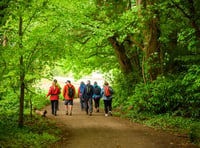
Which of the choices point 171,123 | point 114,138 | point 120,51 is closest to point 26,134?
point 114,138

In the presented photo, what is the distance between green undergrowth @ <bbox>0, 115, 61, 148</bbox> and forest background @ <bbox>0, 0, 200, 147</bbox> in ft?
1.04

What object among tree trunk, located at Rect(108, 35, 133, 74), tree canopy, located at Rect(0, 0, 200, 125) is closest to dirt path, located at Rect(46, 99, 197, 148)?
tree canopy, located at Rect(0, 0, 200, 125)

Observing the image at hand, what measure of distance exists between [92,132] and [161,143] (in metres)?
2.83

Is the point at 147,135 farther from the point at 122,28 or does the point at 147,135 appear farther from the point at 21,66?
the point at 122,28

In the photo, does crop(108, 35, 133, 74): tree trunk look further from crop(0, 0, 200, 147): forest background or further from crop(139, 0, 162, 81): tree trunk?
crop(139, 0, 162, 81): tree trunk

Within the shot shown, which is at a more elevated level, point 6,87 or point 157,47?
point 157,47

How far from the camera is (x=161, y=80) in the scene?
1297cm

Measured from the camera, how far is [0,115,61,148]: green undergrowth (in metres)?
7.77

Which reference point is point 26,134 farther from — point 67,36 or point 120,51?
point 120,51

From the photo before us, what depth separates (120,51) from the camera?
1872cm

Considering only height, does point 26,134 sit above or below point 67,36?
below

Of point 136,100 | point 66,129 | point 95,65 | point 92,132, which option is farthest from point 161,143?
point 95,65

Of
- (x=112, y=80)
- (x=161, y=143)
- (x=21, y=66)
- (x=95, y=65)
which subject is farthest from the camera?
(x=95, y=65)

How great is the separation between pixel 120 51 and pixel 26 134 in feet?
37.4
